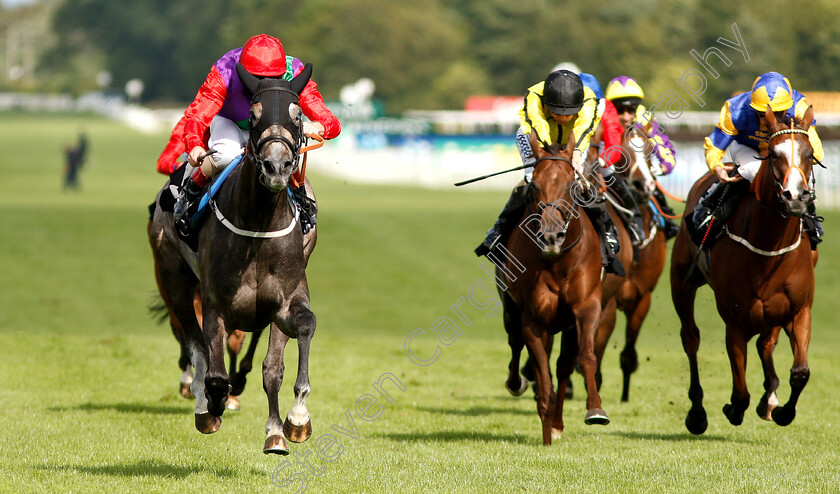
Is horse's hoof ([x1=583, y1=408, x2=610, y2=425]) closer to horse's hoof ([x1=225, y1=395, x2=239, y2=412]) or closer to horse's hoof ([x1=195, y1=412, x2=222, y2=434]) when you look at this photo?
horse's hoof ([x1=195, y1=412, x2=222, y2=434])

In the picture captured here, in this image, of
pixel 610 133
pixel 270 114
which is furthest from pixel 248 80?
pixel 610 133

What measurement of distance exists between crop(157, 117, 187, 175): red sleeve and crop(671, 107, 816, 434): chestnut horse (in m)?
3.62

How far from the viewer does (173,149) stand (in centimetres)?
745

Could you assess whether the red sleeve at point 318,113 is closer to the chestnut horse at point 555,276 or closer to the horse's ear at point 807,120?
the chestnut horse at point 555,276

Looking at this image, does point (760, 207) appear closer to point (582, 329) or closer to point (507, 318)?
point (582, 329)

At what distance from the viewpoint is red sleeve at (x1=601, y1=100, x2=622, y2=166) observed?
969 centimetres

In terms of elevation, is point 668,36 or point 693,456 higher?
point 668,36

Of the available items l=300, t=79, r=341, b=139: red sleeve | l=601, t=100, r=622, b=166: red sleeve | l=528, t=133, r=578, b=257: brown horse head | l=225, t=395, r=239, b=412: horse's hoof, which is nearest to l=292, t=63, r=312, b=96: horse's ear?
l=300, t=79, r=341, b=139: red sleeve

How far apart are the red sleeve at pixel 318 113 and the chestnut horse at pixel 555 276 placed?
143 cm

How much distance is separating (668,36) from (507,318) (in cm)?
4365

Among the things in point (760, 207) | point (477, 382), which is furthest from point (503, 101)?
point (760, 207)

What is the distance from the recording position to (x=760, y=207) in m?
7.60

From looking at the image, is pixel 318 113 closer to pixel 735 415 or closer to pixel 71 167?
pixel 735 415

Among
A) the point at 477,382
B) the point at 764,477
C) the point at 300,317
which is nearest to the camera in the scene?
the point at 300,317
